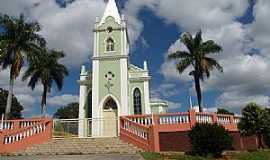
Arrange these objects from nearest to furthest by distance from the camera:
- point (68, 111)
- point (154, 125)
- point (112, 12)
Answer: point (154, 125) < point (112, 12) < point (68, 111)

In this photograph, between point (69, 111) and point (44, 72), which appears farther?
point (69, 111)

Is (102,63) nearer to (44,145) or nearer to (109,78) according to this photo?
→ (109,78)

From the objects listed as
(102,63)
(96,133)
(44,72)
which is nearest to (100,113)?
(96,133)

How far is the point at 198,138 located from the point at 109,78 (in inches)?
574

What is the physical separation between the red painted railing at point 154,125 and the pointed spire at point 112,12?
46.7ft

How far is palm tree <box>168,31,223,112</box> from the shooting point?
2494 cm

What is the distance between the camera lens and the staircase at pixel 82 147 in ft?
48.1

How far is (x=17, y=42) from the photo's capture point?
75.2 feet

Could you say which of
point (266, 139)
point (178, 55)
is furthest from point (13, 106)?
point (266, 139)

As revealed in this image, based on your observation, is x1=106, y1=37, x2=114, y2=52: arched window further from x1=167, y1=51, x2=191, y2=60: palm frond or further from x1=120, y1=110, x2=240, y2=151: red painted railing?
x1=120, y1=110, x2=240, y2=151: red painted railing

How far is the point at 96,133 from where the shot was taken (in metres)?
23.2

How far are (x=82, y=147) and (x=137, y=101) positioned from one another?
12223 millimetres

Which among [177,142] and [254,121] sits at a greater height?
[254,121]

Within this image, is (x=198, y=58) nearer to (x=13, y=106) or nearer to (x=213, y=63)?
(x=213, y=63)
